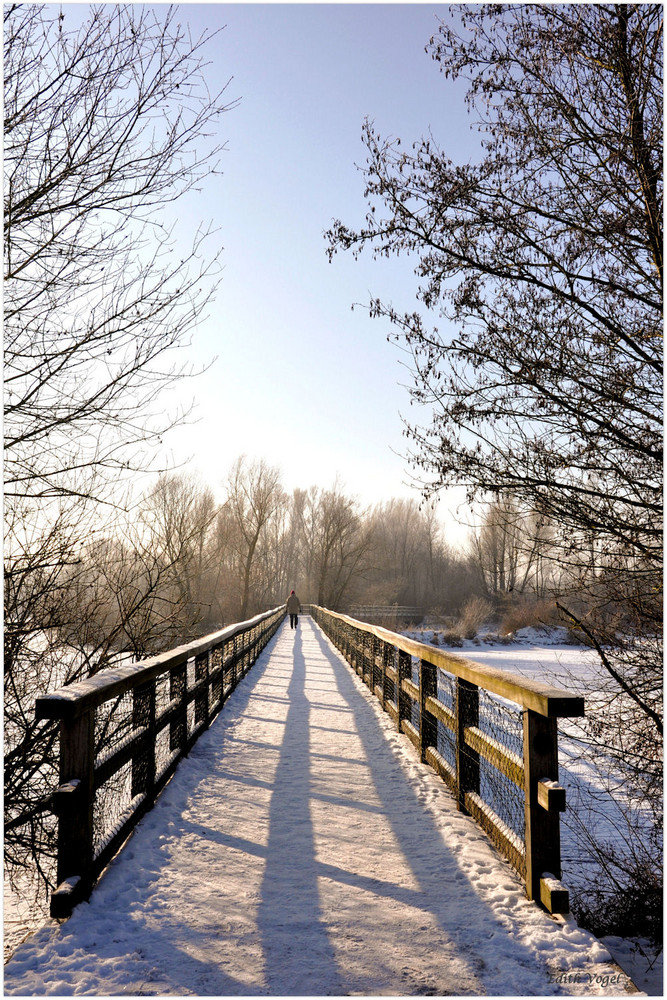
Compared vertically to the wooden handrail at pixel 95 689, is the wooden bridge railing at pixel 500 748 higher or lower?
lower

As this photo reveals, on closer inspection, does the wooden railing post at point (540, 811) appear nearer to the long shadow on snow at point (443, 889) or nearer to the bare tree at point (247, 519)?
the long shadow on snow at point (443, 889)

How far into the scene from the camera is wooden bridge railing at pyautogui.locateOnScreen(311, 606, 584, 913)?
10.1 feet

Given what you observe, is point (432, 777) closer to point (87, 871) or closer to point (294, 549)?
point (87, 871)

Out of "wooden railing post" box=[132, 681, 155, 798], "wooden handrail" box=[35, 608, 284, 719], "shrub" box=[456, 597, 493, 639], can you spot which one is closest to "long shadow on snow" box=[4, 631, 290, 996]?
"wooden railing post" box=[132, 681, 155, 798]

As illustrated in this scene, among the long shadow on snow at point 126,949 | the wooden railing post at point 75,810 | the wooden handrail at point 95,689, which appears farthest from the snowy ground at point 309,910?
the wooden handrail at point 95,689

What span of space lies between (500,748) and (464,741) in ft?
2.35

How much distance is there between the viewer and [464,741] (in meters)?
4.38

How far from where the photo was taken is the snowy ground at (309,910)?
98.7 inches

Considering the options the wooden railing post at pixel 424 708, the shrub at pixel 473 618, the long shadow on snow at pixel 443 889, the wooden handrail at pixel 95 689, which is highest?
the wooden handrail at pixel 95 689

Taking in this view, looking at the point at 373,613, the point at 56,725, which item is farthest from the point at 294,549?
the point at 56,725

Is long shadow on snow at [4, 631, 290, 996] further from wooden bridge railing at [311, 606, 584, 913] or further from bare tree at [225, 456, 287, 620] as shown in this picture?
bare tree at [225, 456, 287, 620]

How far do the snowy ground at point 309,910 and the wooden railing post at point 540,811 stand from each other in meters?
0.17

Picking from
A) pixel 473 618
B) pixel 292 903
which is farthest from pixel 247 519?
pixel 292 903

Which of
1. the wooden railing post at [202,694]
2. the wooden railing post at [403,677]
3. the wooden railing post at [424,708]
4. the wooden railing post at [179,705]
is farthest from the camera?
the wooden railing post at [403,677]
